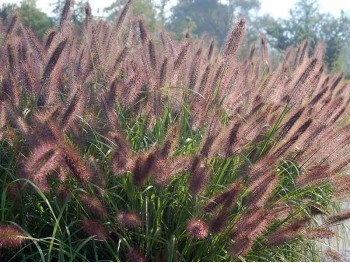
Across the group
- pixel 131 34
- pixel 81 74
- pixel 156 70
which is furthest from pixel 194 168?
pixel 131 34

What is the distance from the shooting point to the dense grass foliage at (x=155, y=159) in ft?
7.50

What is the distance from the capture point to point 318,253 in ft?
10.5

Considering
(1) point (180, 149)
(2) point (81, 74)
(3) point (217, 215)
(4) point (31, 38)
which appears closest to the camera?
(3) point (217, 215)

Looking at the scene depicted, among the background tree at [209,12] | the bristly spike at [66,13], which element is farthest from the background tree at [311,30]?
the bristly spike at [66,13]

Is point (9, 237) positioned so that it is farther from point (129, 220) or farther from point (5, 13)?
point (5, 13)

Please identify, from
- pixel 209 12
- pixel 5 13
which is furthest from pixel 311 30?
pixel 5 13

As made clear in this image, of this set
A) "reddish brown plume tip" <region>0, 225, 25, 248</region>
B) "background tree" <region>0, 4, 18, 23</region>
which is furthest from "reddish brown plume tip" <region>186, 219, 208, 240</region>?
"background tree" <region>0, 4, 18, 23</region>

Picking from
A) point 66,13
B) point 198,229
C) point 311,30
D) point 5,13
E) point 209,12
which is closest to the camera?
point 198,229

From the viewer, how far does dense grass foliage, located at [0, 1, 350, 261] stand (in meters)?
2.29

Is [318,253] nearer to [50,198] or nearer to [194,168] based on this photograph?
[194,168]

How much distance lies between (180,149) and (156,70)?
0.43 metres

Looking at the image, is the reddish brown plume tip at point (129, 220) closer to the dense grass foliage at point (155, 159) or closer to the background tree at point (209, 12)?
the dense grass foliage at point (155, 159)

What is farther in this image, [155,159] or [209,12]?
[209,12]

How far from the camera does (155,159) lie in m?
2.24
